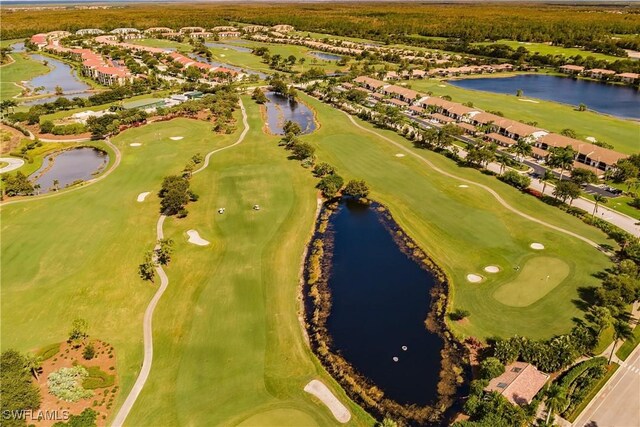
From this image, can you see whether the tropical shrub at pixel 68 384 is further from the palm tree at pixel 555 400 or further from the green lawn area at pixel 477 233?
the palm tree at pixel 555 400

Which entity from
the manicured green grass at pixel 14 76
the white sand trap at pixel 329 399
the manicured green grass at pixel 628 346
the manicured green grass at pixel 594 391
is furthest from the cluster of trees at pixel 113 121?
the manicured green grass at pixel 628 346

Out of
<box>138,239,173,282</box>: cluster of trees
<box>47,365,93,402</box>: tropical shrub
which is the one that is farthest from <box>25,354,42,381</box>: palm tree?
<box>138,239,173,282</box>: cluster of trees

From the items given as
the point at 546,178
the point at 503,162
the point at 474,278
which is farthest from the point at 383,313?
the point at 503,162

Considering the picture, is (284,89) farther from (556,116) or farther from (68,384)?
(68,384)

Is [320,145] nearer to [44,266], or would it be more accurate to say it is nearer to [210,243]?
[210,243]

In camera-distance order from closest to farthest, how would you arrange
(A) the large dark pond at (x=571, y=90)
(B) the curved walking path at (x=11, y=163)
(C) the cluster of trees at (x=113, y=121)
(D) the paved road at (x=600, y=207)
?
(D) the paved road at (x=600, y=207) < (B) the curved walking path at (x=11, y=163) < (C) the cluster of trees at (x=113, y=121) < (A) the large dark pond at (x=571, y=90)

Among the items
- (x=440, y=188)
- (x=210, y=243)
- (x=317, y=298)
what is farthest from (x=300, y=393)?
(x=440, y=188)
